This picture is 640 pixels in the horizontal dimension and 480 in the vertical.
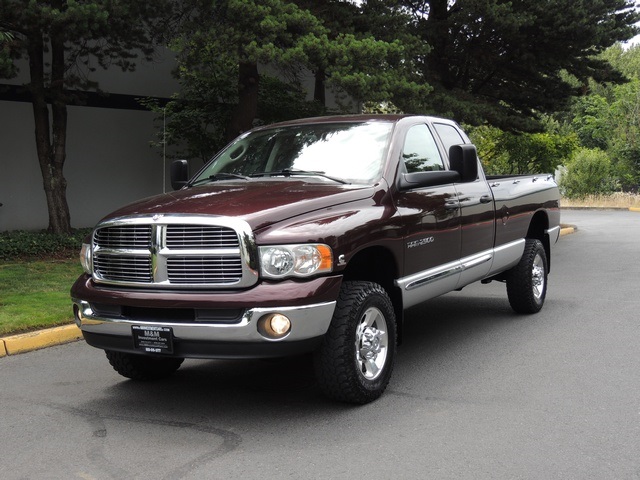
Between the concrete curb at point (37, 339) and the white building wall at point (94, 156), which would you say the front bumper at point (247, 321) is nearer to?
the concrete curb at point (37, 339)

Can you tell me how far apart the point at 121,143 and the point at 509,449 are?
1535cm

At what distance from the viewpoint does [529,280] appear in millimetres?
8461

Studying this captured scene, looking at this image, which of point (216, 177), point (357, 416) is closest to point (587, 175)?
point (216, 177)

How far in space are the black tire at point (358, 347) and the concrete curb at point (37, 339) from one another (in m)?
3.54

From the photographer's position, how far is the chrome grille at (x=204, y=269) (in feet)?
16.0

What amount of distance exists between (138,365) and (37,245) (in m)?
8.42

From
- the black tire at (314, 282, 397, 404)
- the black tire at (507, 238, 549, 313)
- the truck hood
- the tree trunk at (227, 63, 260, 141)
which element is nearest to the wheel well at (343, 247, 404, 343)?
the black tire at (314, 282, 397, 404)

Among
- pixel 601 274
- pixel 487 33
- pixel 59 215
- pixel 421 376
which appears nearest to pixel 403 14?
pixel 487 33

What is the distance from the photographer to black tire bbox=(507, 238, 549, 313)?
841cm

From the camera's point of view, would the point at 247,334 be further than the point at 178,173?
No

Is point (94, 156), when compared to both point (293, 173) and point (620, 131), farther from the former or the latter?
point (620, 131)

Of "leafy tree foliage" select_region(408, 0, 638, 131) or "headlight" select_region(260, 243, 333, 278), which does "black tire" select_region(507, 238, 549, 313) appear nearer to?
"headlight" select_region(260, 243, 333, 278)

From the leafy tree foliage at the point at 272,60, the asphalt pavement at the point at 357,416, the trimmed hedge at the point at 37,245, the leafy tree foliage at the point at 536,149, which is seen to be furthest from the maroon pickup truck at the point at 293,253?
the leafy tree foliage at the point at 536,149

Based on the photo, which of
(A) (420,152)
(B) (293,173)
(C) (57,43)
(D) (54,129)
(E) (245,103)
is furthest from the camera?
(E) (245,103)
